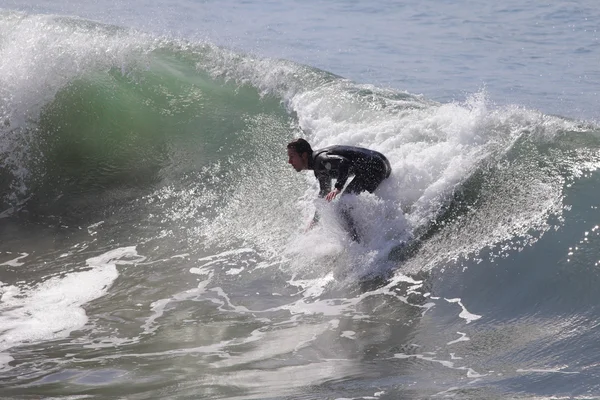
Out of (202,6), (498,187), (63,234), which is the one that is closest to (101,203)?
(63,234)

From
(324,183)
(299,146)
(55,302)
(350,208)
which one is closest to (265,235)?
(324,183)

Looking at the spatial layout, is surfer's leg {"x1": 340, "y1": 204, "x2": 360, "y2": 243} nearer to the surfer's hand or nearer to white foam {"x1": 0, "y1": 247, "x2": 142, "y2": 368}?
the surfer's hand

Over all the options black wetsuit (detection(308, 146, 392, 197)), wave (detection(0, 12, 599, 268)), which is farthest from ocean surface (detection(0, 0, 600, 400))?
black wetsuit (detection(308, 146, 392, 197))

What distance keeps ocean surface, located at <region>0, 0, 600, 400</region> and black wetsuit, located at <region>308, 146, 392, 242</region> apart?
12 centimetres

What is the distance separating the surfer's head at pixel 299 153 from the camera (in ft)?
23.9

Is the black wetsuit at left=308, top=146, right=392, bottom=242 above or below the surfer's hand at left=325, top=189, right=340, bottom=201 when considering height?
above

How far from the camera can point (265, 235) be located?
26.8ft

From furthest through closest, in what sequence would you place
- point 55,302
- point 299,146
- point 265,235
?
point 265,235 → point 299,146 → point 55,302

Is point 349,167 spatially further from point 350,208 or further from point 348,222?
point 348,222

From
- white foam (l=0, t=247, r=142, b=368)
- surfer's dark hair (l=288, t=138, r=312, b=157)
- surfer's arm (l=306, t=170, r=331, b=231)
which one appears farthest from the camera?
surfer's arm (l=306, t=170, r=331, b=231)

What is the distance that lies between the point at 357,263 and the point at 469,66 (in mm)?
9933

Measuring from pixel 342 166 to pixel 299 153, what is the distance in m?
0.36

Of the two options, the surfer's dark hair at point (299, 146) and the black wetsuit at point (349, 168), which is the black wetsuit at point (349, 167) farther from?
the surfer's dark hair at point (299, 146)

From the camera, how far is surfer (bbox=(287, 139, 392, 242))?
288 inches
